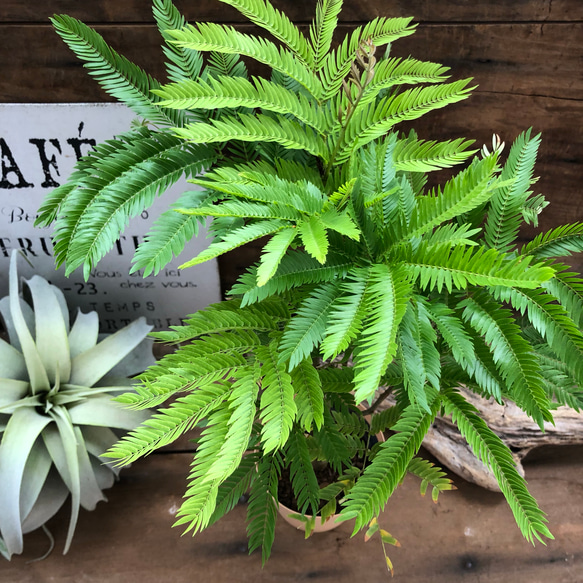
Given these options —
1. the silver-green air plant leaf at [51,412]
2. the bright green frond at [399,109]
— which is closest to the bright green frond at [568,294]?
the bright green frond at [399,109]

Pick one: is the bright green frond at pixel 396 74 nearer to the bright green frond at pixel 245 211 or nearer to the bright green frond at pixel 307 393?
the bright green frond at pixel 245 211

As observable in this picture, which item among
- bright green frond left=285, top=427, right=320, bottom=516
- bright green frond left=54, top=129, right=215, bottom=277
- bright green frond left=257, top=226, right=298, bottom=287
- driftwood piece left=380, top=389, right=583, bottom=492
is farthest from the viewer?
driftwood piece left=380, top=389, right=583, bottom=492

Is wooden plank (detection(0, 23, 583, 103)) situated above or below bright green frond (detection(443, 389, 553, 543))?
above

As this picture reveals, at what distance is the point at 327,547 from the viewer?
2.63 ft

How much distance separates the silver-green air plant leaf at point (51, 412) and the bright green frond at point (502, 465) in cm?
48

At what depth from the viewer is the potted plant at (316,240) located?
Result: 1.38 feet

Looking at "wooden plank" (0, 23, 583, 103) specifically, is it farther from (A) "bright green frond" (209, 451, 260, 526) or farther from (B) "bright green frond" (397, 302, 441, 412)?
(A) "bright green frond" (209, 451, 260, 526)

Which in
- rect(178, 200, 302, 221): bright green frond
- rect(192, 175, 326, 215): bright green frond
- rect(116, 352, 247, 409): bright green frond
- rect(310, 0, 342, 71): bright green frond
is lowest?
rect(116, 352, 247, 409): bright green frond

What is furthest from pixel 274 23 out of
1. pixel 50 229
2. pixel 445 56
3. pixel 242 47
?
pixel 50 229

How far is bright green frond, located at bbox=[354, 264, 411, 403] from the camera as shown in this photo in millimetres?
370

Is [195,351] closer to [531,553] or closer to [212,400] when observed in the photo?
[212,400]

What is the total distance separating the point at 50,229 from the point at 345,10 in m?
0.65

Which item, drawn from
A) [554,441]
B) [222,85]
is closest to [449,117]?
[222,85]

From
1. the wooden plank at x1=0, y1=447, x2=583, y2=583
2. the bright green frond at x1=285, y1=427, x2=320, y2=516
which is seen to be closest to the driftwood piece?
Answer: the wooden plank at x1=0, y1=447, x2=583, y2=583
